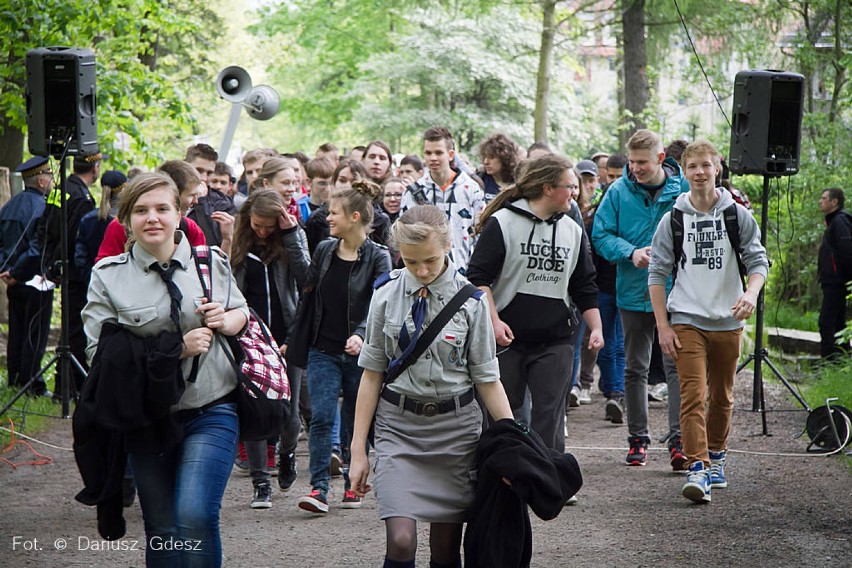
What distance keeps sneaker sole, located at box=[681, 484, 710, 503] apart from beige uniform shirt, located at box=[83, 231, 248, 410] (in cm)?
375

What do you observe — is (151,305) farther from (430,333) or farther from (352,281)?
(352,281)

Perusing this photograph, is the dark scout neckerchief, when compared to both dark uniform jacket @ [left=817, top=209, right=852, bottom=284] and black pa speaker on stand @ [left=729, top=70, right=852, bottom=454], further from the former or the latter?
dark uniform jacket @ [left=817, top=209, right=852, bottom=284]

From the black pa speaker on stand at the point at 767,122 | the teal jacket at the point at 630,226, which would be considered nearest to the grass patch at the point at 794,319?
the black pa speaker on stand at the point at 767,122

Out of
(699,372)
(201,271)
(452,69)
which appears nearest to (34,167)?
(699,372)

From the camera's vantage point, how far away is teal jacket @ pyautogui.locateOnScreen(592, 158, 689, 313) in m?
8.58

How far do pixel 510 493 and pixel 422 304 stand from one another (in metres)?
0.85

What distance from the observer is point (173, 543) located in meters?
4.46

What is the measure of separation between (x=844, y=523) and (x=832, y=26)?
12.2 m

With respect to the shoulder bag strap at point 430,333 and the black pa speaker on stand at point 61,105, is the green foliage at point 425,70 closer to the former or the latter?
the black pa speaker on stand at point 61,105

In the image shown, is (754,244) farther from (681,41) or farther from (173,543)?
(681,41)

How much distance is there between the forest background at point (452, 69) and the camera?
1455 centimetres

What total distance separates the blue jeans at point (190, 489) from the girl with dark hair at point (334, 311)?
8.48 feet

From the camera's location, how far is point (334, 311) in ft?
24.1

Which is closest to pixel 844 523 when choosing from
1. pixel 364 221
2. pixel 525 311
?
pixel 525 311
